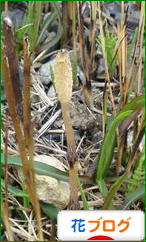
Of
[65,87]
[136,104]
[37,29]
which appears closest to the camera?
[65,87]

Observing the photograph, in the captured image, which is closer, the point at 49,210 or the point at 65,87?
the point at 65,87

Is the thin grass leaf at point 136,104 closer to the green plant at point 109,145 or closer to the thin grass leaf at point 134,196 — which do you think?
the green plant at point 109,145

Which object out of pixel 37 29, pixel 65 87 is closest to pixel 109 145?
pixel 65 87

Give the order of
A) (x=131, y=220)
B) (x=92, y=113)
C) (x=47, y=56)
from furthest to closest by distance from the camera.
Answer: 1. (x=47, y=56)
2. (x=92, y=113)
3. (x=131, y=220)

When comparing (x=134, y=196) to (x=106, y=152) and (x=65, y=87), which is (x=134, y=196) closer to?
(x=106, y=152)

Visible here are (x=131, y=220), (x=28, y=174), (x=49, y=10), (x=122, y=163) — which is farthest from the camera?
(x=49, y=10)

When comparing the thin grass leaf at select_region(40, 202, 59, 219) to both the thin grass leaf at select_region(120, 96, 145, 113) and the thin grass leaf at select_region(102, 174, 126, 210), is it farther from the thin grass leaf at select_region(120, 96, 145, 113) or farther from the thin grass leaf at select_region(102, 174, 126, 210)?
the thin grass leaf at select_region(120, 96, 145, 113)

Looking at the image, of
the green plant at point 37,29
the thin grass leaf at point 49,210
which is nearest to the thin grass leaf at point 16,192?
the thin grass leaf at point 49,210

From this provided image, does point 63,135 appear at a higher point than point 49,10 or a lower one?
lower

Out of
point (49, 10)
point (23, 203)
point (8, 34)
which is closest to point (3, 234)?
point (23, 203)

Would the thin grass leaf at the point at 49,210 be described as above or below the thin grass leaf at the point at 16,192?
below

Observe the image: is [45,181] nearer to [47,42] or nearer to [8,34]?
[8,34]
